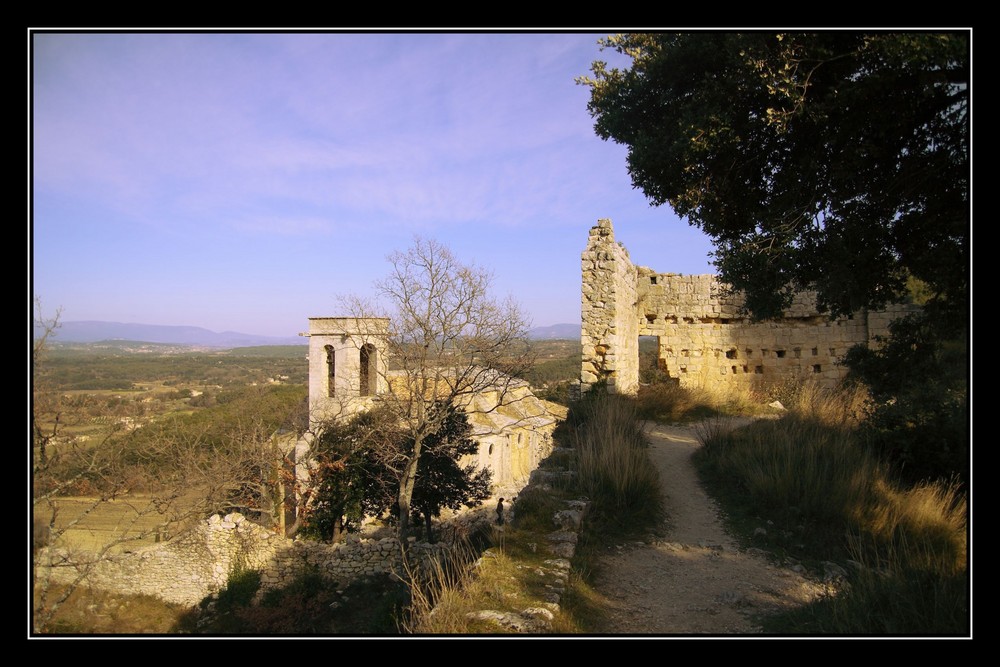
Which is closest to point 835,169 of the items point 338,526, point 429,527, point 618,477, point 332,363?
point 618,477

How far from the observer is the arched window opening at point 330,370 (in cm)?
2656

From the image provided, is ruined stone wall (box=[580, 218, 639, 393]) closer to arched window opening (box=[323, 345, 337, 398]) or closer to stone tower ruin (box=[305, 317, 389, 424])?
stone tower ruin (box=[305, 317, 389, 424])

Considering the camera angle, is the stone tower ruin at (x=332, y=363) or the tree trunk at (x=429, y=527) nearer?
the tree trunk at (x=429, y=527)

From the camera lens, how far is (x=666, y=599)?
379 cm

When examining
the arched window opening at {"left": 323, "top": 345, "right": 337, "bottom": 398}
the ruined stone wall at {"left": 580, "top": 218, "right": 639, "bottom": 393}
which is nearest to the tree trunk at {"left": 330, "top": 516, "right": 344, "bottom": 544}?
the arched window opening at {"left": 323, "top": 345, "right": 337, "bottom": 398}

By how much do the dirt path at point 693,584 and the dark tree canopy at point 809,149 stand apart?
2669 mm

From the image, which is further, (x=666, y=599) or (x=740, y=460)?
(x=740, y=460)

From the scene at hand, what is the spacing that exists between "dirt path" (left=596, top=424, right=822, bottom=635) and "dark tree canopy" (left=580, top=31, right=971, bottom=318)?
8.76 ft

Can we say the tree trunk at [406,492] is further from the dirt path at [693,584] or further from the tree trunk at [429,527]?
the dirt path at [693,584]

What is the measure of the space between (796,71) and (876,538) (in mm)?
4154

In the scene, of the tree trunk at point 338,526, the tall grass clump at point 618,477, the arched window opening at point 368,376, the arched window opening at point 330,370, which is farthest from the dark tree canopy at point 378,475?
the tall grass clump at point 618,477

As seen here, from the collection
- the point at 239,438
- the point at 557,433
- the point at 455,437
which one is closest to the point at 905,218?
the point at 557,433

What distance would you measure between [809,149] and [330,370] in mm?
25853

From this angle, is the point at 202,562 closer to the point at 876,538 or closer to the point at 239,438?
the point at 239,438
